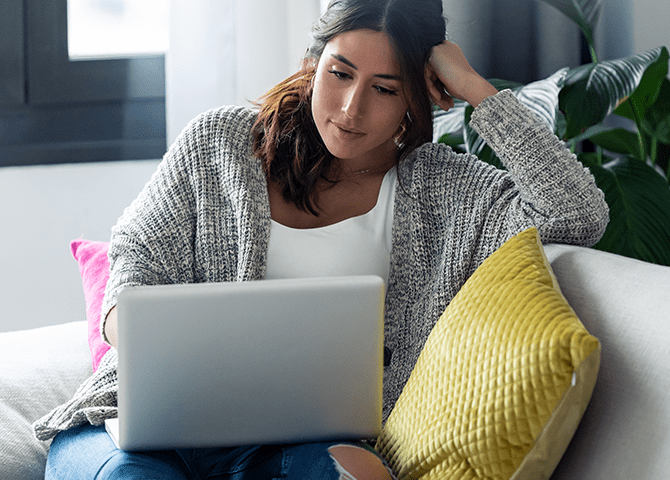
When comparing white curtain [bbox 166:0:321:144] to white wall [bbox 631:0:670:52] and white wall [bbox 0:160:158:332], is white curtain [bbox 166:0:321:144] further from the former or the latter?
white wall [bbox 631:0:670:52]

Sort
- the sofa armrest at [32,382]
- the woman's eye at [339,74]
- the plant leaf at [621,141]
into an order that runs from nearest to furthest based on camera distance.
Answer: the sofa armrest at [32,382], the woman's eye at [339,74], the plant leaf at [621,141]

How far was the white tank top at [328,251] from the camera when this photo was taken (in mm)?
1248

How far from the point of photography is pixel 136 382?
2.53ft

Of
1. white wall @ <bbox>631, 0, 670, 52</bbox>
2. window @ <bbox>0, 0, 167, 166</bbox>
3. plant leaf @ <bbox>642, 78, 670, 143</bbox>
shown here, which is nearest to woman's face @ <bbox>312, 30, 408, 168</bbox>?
plant leaf @ <bbox>642, 78, 670, 143</bbox>

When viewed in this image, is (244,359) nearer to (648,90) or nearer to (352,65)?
(352,65)

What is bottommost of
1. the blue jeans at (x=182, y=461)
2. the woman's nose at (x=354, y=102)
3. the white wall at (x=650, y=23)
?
the blue jeans at (x=182, y=461)

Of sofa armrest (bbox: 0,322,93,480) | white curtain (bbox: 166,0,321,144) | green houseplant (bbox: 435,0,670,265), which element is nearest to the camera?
sofa armrest (bbox: 0,322,93,480)

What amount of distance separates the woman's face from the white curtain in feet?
2.53

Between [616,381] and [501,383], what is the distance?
5.7 inches

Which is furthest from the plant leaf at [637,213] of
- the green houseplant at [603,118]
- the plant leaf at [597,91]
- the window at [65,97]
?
the window at [65,97]

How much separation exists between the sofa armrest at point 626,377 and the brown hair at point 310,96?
490 mm

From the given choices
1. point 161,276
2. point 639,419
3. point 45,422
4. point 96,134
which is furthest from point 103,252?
point 639,419

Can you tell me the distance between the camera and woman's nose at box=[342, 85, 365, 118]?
118cm

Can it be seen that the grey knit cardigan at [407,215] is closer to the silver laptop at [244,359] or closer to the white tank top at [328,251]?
the white tank top at [328,251]
